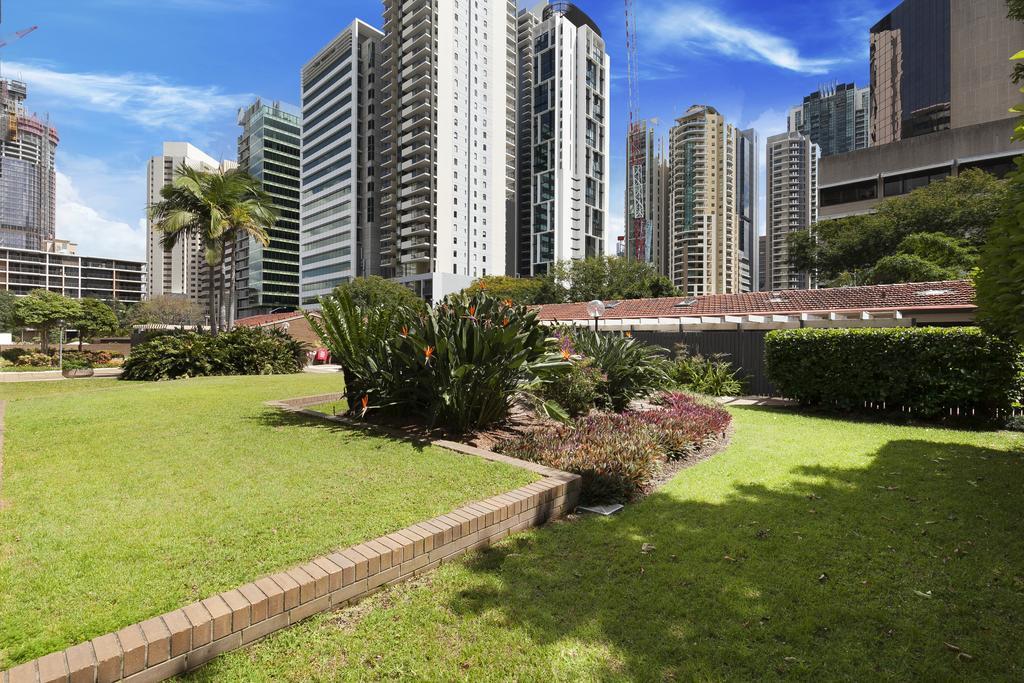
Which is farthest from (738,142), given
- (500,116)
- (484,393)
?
(484,393)

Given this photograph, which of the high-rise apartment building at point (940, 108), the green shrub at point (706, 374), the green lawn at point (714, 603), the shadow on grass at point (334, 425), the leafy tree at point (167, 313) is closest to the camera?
the green lawn at point (714, 603)

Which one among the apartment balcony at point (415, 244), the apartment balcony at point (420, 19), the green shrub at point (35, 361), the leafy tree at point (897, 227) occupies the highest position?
the apartment balcony at point (420, 19)

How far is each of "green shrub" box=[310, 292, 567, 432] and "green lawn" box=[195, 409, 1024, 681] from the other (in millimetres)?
2295

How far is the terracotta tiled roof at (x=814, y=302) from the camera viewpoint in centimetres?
1505

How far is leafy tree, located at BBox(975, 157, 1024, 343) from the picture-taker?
12.6 feet

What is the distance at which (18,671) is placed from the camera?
1909 mm

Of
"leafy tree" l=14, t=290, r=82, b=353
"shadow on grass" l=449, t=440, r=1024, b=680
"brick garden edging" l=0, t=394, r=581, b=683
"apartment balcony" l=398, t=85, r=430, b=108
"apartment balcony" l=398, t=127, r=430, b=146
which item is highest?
"apartment balcony" l=398, t=85, r=430, b=108

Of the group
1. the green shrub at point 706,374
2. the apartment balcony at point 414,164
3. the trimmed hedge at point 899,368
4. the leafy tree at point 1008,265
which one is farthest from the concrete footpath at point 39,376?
the apartment balcony at point 414,164

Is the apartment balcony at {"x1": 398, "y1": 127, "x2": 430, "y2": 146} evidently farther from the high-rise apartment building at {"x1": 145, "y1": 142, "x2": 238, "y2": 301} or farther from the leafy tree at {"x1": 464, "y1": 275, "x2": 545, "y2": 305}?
the high-rise apartment building at {"x1": 145, "y1": 142, "x2": 238, "y2": 301}

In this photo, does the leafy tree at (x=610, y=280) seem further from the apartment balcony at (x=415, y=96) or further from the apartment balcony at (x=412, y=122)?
the apartment balcony at (x=415, y=96)

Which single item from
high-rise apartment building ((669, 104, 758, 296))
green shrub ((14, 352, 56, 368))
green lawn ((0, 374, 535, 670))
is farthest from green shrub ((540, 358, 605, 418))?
high-rise apartment building ((669, 104, 758, 296))

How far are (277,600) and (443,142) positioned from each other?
8262 centimetres

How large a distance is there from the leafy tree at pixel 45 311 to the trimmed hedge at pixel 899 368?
30246mm

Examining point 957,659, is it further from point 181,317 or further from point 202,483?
point 181,317
